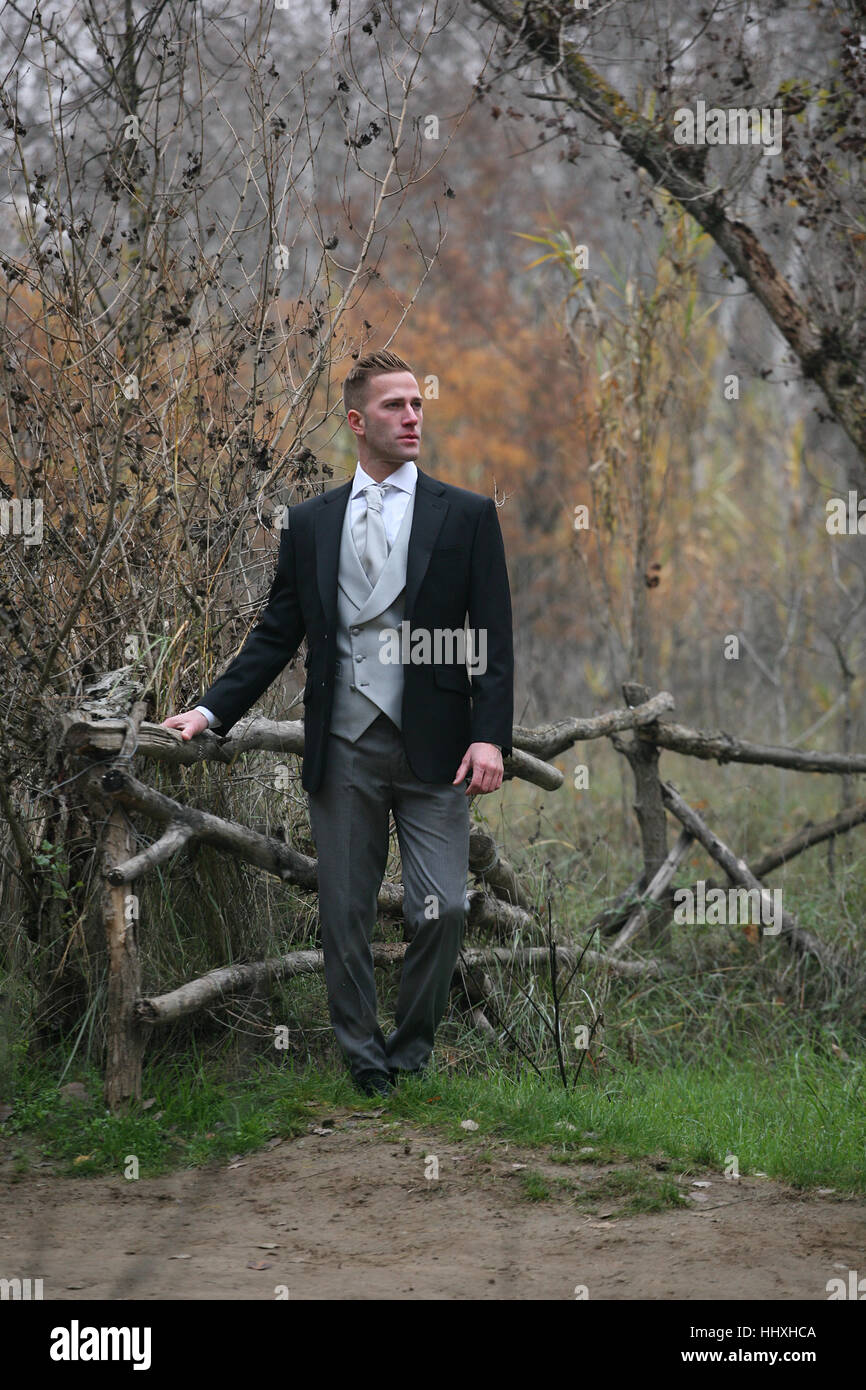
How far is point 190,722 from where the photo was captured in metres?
4.48

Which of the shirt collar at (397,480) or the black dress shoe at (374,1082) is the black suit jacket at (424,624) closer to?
the shirt collar at (397,480)

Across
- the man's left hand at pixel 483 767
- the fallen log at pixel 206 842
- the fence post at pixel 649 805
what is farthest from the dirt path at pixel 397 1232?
the fence post at pixel 649 805

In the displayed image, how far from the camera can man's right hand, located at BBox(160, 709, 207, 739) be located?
4465 mm

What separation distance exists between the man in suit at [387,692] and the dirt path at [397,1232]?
1.73 ft

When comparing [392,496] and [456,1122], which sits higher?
[392,496]

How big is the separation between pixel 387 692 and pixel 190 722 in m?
0.63

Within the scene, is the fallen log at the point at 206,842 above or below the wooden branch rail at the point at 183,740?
below

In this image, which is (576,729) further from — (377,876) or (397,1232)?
(397,1232)

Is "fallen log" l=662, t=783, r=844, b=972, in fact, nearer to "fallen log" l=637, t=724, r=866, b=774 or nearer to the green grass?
"fallen log" l=637, t=724, r=866, b=774

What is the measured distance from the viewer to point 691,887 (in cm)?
732

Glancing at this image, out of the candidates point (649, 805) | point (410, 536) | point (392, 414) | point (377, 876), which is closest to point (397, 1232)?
point (377, 876)

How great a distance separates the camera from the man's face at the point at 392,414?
4.56 metres

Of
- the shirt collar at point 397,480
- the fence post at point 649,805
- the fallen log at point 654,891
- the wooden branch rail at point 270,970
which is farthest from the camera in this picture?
the fence post at point 649,805

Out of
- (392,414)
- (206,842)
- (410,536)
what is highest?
(392,414)
